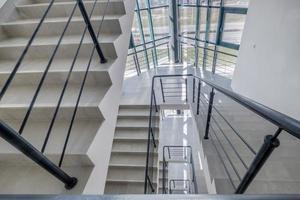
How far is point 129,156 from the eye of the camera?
3393 millimetres

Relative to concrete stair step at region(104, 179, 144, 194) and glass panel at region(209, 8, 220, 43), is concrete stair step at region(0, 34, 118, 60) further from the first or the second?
glass panel at region(209, 8, 220, 43)

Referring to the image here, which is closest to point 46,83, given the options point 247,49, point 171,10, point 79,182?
point 79,182

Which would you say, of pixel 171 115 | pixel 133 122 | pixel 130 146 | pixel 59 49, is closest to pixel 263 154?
pixel 59 49

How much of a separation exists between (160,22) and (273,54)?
616 centimetres

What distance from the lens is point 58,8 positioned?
191 centimetres

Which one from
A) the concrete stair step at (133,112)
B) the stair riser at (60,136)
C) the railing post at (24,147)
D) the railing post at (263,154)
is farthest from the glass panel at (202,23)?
the railing post at (24,147)

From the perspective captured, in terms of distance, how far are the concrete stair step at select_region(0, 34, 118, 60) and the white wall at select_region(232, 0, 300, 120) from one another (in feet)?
7.31

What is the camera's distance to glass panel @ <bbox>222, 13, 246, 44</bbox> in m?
5.20

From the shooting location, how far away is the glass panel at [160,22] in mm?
7562

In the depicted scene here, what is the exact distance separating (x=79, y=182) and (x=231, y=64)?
7.04 metres

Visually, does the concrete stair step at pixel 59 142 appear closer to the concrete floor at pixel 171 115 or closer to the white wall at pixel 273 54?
the white wall at pixel 273 54

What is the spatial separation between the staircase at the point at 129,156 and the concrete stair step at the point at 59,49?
6.95 ft

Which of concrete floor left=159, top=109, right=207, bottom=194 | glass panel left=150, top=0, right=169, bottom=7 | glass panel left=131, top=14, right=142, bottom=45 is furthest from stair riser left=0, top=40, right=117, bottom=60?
glass panel left=150, top=0, right=169, bottom=7

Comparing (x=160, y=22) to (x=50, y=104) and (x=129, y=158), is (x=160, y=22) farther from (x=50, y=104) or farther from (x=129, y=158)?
(x=50, y=104)
